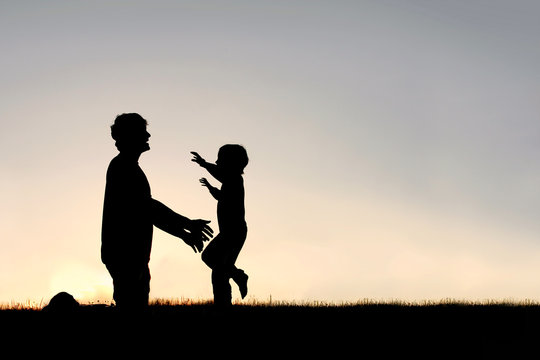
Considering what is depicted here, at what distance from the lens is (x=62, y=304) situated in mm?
8914

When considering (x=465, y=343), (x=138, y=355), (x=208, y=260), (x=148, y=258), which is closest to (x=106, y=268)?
(x=148, y=258)

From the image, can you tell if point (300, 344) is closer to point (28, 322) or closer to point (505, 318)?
point (28, 322)

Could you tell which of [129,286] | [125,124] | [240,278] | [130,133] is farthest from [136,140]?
[240,278]

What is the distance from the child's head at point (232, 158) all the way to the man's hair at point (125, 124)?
12.3 feet

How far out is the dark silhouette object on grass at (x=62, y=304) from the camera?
29.0 feet

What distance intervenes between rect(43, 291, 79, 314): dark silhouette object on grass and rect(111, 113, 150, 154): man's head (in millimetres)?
2617

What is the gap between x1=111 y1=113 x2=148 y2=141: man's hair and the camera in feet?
24.7

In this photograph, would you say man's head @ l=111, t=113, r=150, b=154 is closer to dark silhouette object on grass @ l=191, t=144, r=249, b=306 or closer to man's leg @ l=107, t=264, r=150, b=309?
man's leg @ l=107, t=264, r=150, b=309

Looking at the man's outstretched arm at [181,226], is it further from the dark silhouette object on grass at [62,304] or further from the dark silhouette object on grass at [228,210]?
the dark silhouette object on grass at [228,210]

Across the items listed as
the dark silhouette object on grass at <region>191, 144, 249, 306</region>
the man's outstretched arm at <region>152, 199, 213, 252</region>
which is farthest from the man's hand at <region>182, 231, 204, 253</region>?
the dark silhouette object on grass at <region>191, 144, 249, 306</region>

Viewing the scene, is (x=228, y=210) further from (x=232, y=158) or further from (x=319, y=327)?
(x=319, y=327)

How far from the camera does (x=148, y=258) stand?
739 centimetres

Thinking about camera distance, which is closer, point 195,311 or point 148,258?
point 148,258

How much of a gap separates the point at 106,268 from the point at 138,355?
3.42 ft
